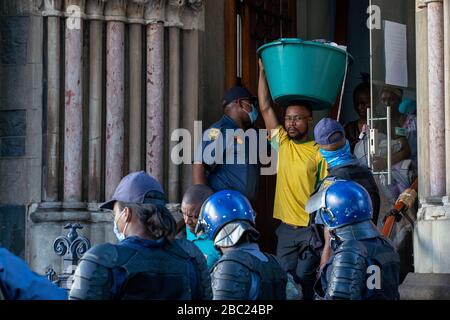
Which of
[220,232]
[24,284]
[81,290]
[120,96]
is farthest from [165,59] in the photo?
[24,284]

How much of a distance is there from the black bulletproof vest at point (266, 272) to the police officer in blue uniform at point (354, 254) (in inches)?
10.4

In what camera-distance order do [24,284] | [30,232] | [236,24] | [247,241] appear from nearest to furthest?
1. [24,284]
2. [247,241]
3. [30,232]
4. [236,24]

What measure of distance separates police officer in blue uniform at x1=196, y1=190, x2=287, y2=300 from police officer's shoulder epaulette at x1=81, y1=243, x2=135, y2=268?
2.38ft

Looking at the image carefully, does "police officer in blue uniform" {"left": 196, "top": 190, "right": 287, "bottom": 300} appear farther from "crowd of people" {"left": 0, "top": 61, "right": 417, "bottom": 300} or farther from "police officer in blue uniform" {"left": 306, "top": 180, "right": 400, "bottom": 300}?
"police officer in blue uniform" {"left": 306, "top": 180, "right": 400, "bottom": 300}

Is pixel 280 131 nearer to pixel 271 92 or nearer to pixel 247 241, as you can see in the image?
pixel 271 92

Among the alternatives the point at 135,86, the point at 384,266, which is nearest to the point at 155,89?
the point at 135,86

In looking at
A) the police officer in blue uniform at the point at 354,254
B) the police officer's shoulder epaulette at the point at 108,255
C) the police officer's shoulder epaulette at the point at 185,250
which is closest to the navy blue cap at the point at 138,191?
the police officer's shoulder epaulette at the point at 185,250

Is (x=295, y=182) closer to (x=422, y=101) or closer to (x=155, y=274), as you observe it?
(x=422, y=101)

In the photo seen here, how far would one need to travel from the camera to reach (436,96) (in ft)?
32.1

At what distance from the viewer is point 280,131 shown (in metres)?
10.5

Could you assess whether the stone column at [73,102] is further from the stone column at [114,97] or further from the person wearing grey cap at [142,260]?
the person wearing grey cap at [142,260]

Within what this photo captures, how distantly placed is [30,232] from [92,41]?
1540 millimetres

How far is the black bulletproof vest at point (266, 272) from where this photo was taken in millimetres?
6762

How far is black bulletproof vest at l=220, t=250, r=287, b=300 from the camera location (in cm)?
676
